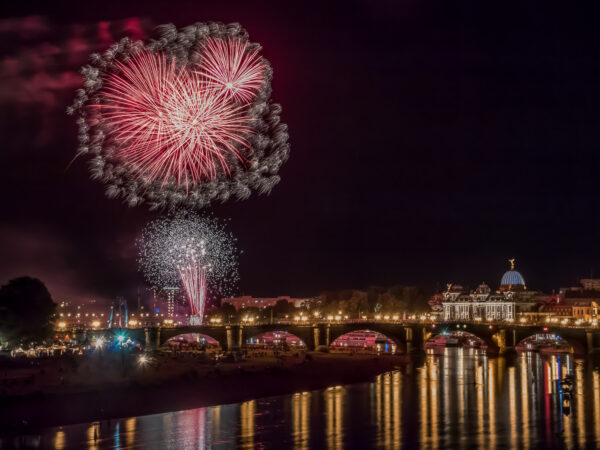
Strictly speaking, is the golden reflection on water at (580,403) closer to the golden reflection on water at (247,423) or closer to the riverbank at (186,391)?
the golden reflection on water at (247,423)

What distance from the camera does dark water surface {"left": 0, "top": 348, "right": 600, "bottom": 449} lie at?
144 ft

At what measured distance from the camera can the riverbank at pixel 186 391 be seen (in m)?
50.4

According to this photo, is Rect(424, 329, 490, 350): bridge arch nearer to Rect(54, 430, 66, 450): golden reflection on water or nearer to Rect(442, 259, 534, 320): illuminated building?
Rect(442, 259, 534, 320): illuminated building

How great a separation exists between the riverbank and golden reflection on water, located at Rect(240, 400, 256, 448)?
2.60m

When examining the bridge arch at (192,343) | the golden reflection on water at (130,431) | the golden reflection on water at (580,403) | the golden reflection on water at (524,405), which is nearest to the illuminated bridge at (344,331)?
the bridge arch at (192,343)

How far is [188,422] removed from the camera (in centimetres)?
5028

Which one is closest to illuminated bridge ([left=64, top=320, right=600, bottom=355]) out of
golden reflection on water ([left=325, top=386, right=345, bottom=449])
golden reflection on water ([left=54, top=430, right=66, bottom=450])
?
golden reflection on water ([left=325, top=386, right=345, bottom=449])

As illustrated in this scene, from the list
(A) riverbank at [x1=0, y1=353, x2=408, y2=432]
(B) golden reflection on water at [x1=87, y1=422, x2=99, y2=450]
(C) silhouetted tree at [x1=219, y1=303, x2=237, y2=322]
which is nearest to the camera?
(B) golden reflection on water at [x1=87, y1=422, x2=99, y2=450]

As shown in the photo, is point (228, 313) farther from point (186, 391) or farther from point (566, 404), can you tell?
point (566, 404)

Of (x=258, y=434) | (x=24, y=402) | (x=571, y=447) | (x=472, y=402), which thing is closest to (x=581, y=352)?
(x=472, y=402)

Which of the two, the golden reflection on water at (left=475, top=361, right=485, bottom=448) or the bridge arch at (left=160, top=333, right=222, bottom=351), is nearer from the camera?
the golden reflection on water at (left=475, top=361, right=485, bottom=448)

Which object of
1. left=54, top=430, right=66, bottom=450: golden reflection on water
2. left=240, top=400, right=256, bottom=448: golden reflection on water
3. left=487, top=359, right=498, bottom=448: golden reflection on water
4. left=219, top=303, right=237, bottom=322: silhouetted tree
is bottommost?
left=487, top=359, right=498, bottom=448: golden reflection on water

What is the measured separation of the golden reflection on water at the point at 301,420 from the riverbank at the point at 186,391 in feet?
11.6

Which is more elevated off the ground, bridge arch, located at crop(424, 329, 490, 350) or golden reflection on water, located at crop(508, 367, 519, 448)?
bridge arch, located at crop(424, 329, 490, 350)
